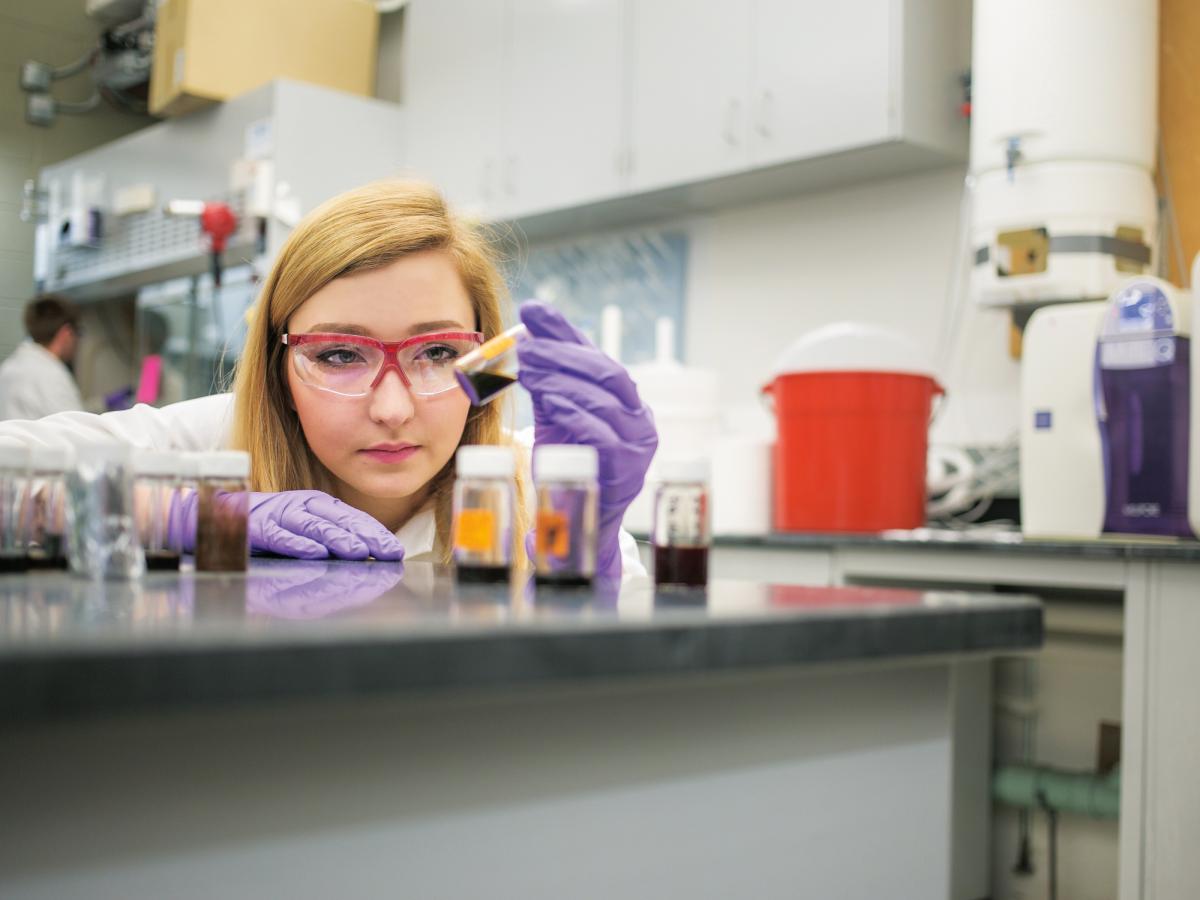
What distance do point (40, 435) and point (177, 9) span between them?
2975mm

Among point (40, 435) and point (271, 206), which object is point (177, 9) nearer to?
point (271, 206)

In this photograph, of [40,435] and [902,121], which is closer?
[40,435]

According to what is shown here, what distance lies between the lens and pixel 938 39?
2.70 m

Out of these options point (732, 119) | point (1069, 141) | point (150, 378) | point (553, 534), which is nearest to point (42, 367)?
point (150, 378)

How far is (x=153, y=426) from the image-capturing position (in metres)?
1.74

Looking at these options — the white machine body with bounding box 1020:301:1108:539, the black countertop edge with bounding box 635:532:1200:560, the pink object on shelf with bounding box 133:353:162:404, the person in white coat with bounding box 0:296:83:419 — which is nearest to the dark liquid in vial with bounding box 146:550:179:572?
the black countertop edge with bounding box 635:532:1200:560

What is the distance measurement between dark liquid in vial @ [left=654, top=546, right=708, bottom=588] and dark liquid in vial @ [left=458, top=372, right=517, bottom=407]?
283 millimetres

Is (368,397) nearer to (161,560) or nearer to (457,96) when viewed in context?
(161,560)

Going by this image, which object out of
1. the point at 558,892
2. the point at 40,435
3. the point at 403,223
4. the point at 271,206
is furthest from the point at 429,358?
the point at 271,206

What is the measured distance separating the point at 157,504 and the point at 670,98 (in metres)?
2.33

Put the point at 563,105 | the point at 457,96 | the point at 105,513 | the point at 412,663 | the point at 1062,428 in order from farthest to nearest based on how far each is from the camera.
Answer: the point at 457,96
the point at 563,105
the point at 1062,428
the point at 105,513
the point at 412,663

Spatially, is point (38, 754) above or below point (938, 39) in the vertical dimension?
below

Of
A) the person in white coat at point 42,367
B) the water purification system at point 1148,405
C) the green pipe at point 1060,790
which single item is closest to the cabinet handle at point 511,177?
the water purification system at point 1148,405

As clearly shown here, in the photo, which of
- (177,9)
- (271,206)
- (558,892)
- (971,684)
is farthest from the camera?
(177,9)
